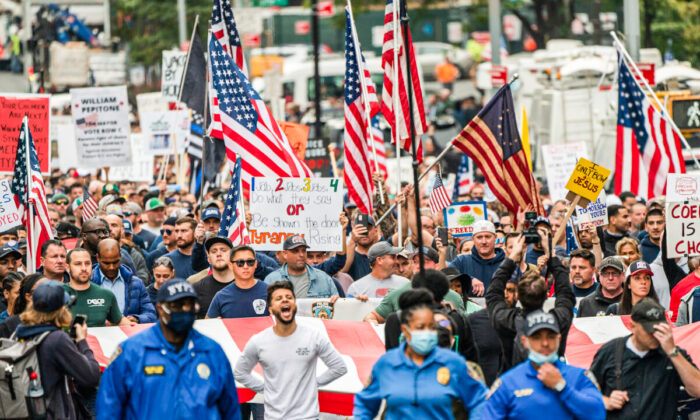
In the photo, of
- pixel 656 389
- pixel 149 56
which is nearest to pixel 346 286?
pixel 656 389

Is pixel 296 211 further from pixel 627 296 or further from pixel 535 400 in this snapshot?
pixel 535 400

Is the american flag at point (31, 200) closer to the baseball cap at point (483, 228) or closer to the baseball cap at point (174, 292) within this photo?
the baseball cap at point (483, 228)

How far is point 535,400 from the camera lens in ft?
23.2

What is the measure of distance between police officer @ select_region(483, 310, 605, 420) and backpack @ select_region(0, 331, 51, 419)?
8.52 feet

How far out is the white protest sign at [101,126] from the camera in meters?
19.9

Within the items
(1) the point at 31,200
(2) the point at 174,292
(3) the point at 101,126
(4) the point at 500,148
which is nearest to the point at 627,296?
(4) the point at 500,148

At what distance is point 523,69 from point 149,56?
81.1 feet

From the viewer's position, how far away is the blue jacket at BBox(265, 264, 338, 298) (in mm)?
11336

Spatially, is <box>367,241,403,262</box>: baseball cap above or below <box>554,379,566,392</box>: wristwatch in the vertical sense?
above

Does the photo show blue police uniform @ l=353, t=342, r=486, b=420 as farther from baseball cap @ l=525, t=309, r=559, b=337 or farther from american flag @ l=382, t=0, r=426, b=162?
american flag @ l=382, t=0, r=426, b=162

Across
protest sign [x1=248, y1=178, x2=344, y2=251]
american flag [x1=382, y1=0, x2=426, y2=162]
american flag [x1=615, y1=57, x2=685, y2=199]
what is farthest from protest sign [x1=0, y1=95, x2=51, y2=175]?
american flag [x1=615, y1=57, x2=685, y2=199]

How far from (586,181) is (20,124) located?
739cm

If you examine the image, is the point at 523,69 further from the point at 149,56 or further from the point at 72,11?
the point at 72,11

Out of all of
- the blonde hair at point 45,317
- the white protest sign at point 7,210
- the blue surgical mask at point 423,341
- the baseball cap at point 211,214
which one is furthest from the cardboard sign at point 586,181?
the white protest sign at point 7,210
